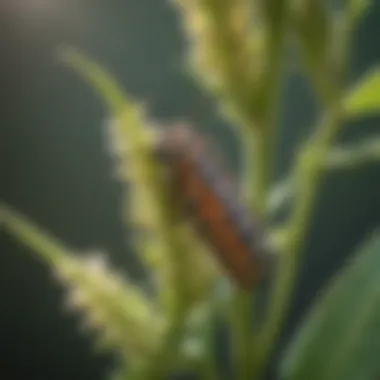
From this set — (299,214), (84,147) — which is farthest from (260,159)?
(84,147)

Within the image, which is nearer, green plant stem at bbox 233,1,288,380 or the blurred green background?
green plant stem at bbox 233,1,288,380

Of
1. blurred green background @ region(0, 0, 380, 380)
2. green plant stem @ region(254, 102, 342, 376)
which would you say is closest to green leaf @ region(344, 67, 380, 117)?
green plant stem @ region(254, 102, 342, 376)

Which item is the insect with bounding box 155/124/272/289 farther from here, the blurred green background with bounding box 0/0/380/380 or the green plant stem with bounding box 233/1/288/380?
the blurred green background with bounding box 0/0/380/380

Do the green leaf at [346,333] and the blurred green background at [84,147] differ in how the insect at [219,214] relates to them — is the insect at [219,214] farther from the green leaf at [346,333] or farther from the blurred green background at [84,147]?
the blurred green background at [84,147]

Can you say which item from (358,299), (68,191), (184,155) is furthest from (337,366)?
(68,191)

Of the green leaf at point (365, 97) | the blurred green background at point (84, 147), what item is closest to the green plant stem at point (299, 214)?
the green leaf at point (365, 97)

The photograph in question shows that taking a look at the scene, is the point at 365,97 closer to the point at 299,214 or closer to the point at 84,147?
the point at 299,214
